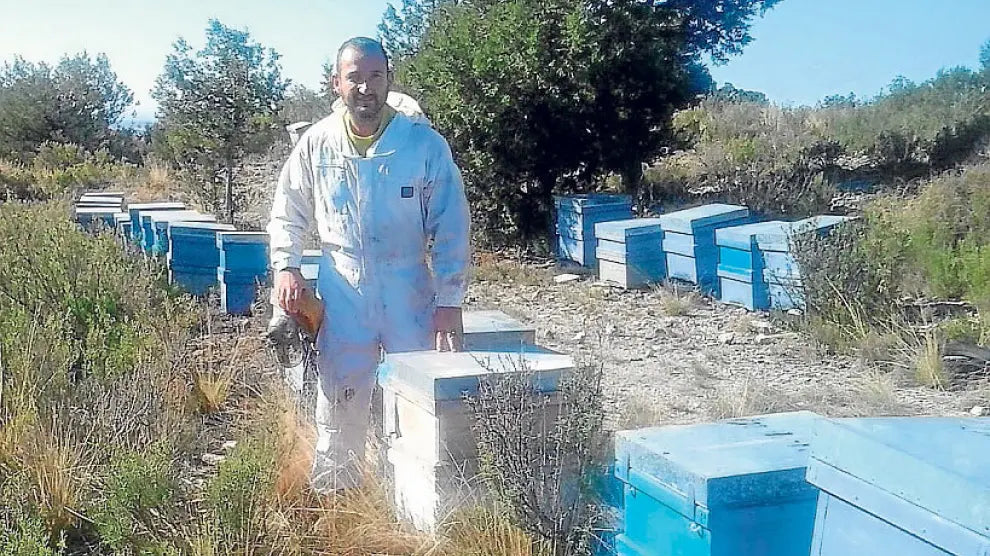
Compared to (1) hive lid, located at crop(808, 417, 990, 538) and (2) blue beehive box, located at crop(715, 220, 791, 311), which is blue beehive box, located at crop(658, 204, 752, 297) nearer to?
(2) blue beehive box, located at crop(715, 220, 791, 311)

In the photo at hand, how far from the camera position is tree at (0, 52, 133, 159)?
899 inches

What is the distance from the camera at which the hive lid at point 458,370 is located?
2.74m

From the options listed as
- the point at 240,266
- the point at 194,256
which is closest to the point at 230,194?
the point at 194,256

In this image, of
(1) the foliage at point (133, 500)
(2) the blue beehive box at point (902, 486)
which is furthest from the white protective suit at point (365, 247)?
(2) the blue beehive box at point (902, 486)

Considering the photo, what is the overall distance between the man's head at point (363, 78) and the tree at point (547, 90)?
615cm

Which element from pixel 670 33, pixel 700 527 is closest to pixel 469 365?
pixel 700 527

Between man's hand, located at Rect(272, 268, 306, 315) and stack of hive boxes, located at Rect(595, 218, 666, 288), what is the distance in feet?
16.5

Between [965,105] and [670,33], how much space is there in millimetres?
8879

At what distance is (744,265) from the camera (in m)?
6.90

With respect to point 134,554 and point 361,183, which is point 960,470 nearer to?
point 361,183

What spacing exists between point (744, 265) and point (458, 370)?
176 inches

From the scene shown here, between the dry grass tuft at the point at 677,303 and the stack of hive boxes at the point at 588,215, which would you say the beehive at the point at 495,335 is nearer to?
the dry grass tuft at the point at 677,303

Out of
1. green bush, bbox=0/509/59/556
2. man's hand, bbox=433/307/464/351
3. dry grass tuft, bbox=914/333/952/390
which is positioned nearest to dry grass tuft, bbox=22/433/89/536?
green bush, bbox=0/509/59/556

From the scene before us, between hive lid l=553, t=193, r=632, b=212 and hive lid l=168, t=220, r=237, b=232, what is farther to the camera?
hive lid l=553, t=193, r=632, b=212
